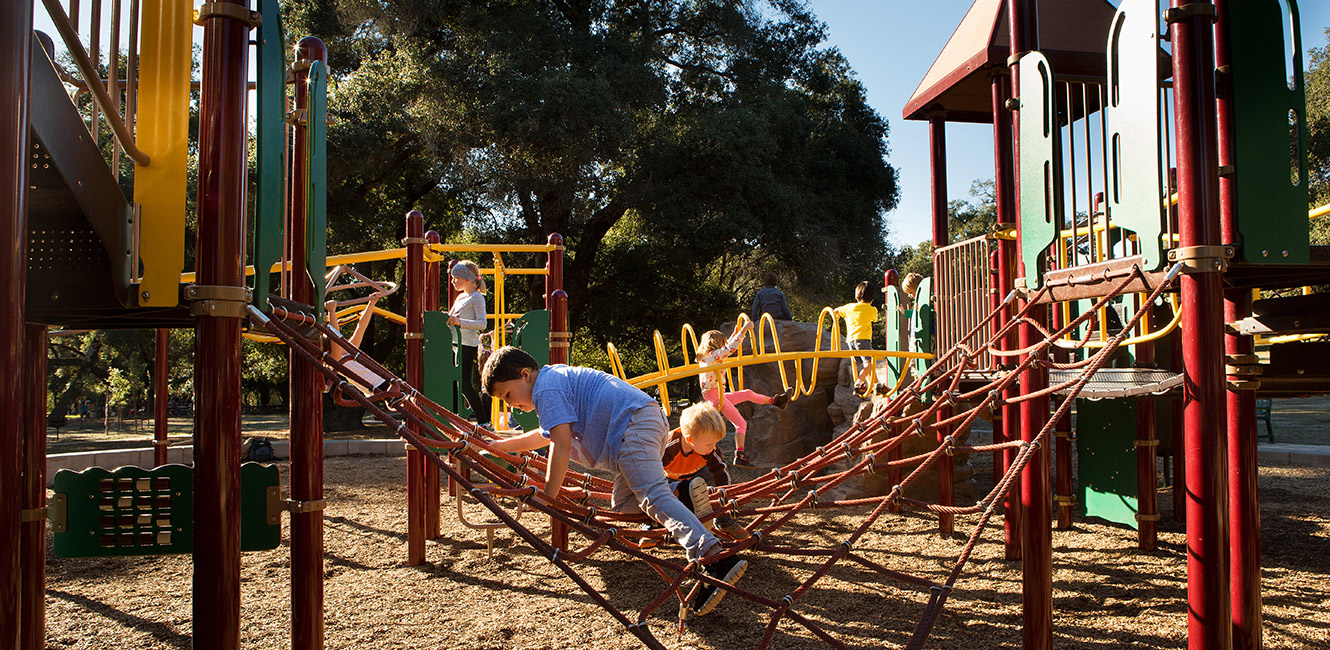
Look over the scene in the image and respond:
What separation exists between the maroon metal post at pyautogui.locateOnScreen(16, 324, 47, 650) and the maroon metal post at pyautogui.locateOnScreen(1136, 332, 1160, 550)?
19.7 feet

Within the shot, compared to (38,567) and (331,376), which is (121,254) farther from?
(38,567)

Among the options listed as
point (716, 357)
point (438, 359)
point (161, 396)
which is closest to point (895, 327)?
point (716, 357)

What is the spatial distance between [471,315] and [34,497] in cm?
298

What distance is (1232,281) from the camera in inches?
121

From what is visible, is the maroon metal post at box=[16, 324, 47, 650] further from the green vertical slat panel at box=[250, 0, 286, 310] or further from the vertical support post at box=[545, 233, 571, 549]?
the vertical support post at box=[545, 233, 571, 549]

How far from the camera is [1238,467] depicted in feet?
9.91

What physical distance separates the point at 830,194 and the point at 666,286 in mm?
4206

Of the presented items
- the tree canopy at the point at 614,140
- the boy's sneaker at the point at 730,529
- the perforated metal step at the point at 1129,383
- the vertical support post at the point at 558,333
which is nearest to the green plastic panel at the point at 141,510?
the boy's sneaker at the point at 730,529

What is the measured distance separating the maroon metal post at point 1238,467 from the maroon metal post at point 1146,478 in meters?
2.48

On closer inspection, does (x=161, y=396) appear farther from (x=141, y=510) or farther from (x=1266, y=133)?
(x=1266, y=133)

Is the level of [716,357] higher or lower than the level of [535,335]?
lower

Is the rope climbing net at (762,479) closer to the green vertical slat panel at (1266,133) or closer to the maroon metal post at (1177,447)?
the green vertical slat panel at (1266,133)

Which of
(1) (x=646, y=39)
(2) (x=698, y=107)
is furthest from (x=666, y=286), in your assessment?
(1) (x=646, y=39)

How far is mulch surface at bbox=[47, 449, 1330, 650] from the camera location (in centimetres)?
386
